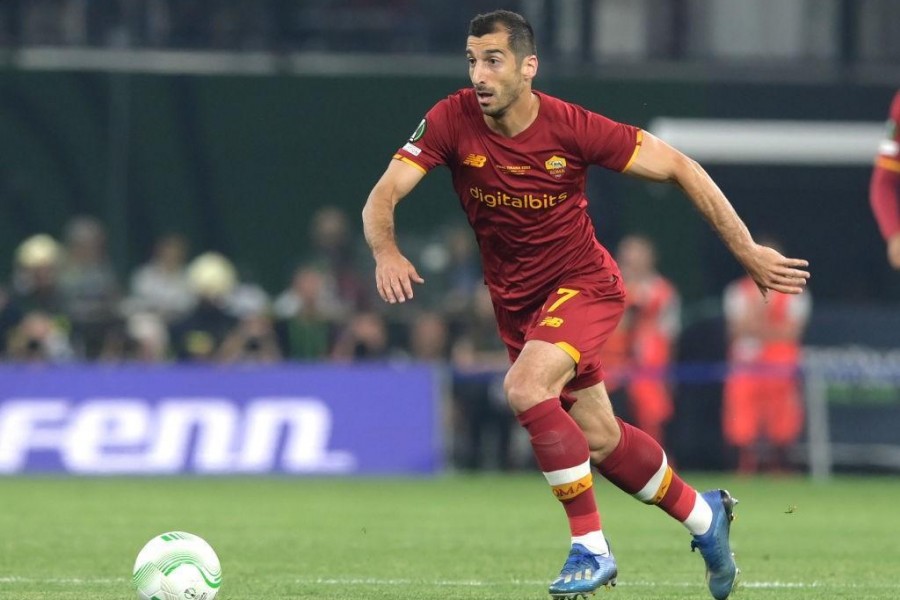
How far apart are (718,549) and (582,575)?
788 mm

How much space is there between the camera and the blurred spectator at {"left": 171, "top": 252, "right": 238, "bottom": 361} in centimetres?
1945

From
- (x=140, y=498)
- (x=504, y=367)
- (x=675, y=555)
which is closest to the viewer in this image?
(x=675, y=555)

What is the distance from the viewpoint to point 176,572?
24.9 feet

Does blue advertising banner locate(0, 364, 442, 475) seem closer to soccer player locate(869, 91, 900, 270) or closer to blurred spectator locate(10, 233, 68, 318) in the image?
blurred spectator locate(10, 233, 68, 318)

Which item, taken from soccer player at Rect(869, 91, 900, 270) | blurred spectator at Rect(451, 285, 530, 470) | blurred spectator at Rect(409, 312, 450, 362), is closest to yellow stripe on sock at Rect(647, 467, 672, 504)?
soccer player at Rect(869, 91, 900, 270)

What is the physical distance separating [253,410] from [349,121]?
493 cm

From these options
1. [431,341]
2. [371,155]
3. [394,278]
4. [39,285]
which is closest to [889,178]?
[394,278]

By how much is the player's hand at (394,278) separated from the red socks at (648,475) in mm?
1181

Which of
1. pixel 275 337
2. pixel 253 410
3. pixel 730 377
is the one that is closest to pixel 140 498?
pixel 253 410

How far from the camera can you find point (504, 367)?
19.3m

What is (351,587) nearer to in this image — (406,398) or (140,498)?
(140,498)

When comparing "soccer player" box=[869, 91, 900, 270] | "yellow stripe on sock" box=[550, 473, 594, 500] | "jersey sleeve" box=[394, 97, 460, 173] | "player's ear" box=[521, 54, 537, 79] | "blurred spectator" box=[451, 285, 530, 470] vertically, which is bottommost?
"blurred spectator" box=[451, 285, 530, 470]

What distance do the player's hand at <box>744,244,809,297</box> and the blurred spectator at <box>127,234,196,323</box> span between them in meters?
12.2

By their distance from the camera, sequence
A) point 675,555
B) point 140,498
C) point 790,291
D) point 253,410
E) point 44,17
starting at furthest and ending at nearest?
point 44,17 < point 253,410 < point 140,498 < point 675,555 < point 790,291
